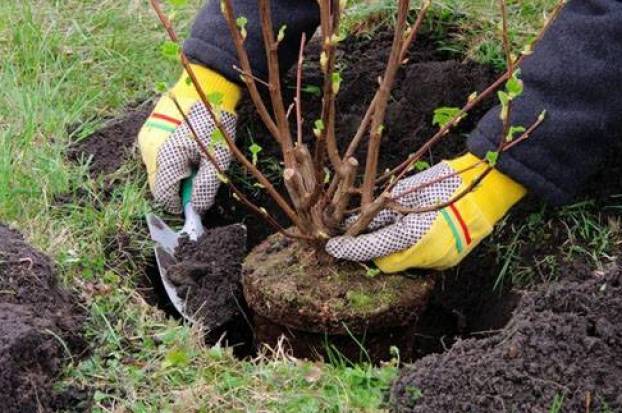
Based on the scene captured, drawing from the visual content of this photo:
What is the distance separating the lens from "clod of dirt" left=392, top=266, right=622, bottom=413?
1.97 meters

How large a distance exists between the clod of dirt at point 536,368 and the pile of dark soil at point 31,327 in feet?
2.27

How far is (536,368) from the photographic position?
2025 millimetres

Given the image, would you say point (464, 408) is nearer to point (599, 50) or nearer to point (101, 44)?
point (599, 50)

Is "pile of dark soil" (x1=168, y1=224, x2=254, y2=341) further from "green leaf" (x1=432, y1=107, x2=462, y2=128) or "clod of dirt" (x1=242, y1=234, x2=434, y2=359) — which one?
"green leaf" (x1=432, y1=107, x2=462, y2=128)

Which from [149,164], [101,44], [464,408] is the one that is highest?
[101,44]

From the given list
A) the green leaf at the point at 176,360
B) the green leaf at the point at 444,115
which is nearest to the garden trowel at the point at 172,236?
the green leaf at the point at 176,360

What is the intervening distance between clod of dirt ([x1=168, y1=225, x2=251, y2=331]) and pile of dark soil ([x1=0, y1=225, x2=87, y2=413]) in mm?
329

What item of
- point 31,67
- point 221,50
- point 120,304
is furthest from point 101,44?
point 120,304

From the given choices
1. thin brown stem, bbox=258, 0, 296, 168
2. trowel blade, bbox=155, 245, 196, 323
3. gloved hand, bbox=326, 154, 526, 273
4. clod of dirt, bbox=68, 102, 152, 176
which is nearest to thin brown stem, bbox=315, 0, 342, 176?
thin brown stem, bbox=258, 0, 296, 168

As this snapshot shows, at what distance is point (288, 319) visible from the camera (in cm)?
243

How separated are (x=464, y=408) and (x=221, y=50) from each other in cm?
125

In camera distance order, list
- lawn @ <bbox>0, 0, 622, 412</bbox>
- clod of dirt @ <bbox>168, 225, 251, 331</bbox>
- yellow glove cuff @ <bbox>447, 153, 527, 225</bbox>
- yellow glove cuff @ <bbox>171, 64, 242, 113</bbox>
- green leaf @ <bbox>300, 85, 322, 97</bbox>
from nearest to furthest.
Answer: lawn @ <bbox>0, 0, 622, 412</bbox> → yellow glove cuff @ <bbox>447, 153, 527, 225</bbox> → clod of dirt @ <bbox>168, 225, 251, 331</bbox> → yellow glove cuff @ <bbox>171, 64, 242, 113</bbox> → green leaf @ <bbox>300, 85, 322, 97</bbox>

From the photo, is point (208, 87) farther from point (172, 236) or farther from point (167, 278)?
point (167, 278)

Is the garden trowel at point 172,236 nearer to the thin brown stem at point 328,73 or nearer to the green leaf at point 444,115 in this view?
the thin brown stem at point 328,73
